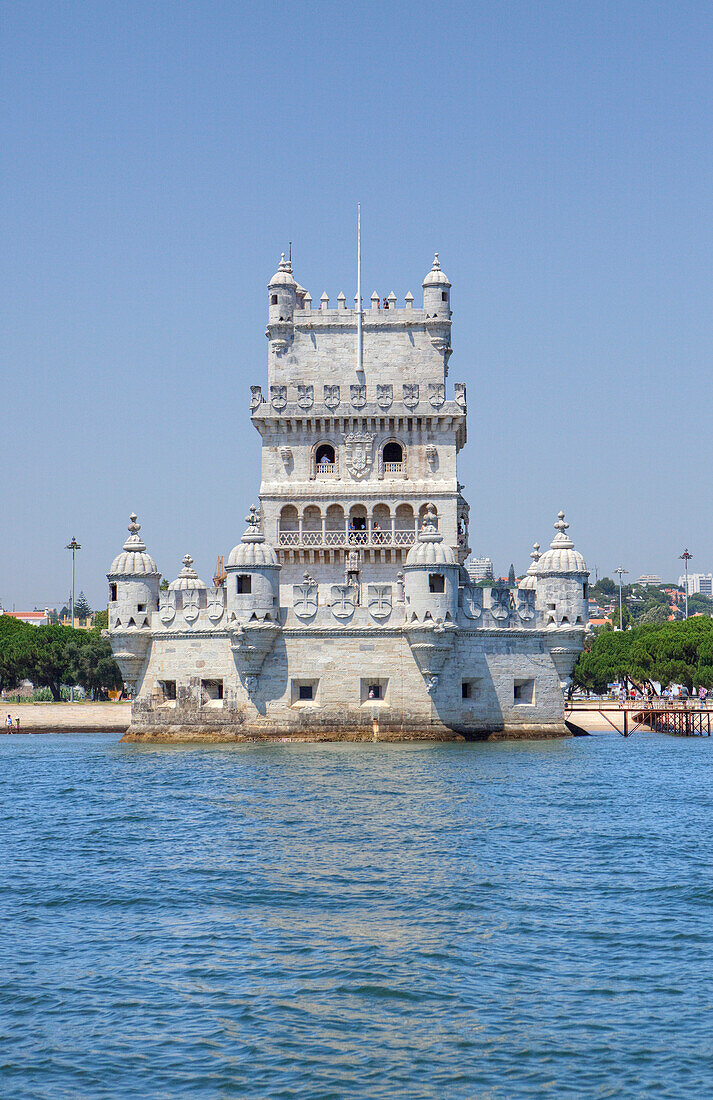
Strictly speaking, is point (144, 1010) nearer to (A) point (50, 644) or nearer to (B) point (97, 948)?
(B) point (97, 948)

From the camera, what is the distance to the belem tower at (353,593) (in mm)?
51188

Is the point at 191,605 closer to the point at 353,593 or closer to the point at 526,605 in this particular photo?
the point at 353,593

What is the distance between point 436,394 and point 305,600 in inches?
523

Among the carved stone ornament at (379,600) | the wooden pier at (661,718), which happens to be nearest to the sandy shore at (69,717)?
the wooden pier at (661,718)

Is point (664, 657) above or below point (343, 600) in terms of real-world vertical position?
below

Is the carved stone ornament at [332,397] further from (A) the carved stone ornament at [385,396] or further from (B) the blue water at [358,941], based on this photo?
(B) the blue water at [358,941]

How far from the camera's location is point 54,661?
8950 cm

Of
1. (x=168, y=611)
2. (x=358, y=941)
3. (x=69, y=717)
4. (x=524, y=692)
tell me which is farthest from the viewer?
(x=69, y=717)

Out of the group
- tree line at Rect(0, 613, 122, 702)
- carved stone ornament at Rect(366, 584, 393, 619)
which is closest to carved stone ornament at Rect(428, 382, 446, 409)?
carved stone ornament at Rect(366, 584, 393, 619)

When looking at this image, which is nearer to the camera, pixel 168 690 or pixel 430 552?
pixel 430 552

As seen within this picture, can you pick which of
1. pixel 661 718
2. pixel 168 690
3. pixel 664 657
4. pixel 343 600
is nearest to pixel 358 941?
pixel 343 600

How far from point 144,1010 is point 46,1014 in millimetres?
1355

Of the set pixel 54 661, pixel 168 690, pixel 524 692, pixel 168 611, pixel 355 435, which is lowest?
pixel 524 692

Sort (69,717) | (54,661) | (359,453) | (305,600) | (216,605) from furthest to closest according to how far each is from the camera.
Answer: (54,661) → (69,717) → (359,453) → (216,605) → (305,600)
